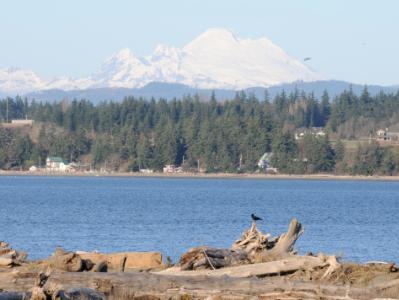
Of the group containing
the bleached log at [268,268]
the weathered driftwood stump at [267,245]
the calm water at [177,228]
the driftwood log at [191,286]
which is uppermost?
the weathered driftwood stump at [267,245]

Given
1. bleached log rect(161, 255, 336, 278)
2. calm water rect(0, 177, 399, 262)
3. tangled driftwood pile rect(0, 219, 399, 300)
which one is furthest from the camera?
calm water rect(0, 177, 399, 262)

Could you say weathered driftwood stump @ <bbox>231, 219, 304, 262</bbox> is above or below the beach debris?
above

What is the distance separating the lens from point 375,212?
90.7m

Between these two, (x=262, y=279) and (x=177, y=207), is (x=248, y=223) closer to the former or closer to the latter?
(x=177, y=207)

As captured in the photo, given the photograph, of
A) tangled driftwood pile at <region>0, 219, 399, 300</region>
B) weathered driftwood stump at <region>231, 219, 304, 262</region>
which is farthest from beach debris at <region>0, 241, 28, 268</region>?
weathered driftwood stump at <region>231, 219, 304, 262</region>

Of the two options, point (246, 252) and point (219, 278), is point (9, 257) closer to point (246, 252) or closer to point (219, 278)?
point (219, 278)

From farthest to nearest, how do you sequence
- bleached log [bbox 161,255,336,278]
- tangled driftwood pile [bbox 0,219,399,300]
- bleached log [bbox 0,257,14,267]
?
1. bleached log [bbox 161,255,336,278]
2. bleached log [bbox 0,257,14,267]
3. tangled driftwood pile [bbox 0,219,399,300]

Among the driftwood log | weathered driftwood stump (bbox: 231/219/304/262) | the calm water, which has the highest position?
weathered driftwood stump (bbox: 231/219/304/262)

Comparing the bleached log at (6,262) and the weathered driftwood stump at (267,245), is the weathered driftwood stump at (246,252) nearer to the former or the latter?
the weathered driftwood stump at (267,245)

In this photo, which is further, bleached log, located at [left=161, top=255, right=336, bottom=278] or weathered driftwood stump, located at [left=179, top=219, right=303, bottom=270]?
weathered driftwood stump, located at [left=179, top=219, right=303, bottom=270]

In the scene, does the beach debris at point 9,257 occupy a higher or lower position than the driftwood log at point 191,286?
higher

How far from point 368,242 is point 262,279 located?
30.1m

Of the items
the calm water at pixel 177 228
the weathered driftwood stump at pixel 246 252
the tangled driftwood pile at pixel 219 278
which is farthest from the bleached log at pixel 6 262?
the calm water at pixel 177 228

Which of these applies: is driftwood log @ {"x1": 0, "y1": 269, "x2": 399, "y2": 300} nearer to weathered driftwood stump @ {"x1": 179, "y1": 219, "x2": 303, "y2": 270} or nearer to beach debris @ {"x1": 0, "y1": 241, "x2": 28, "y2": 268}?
beach debris @ {"x1": 0, "y1": 241, "x2": 28, "y2": 268}
